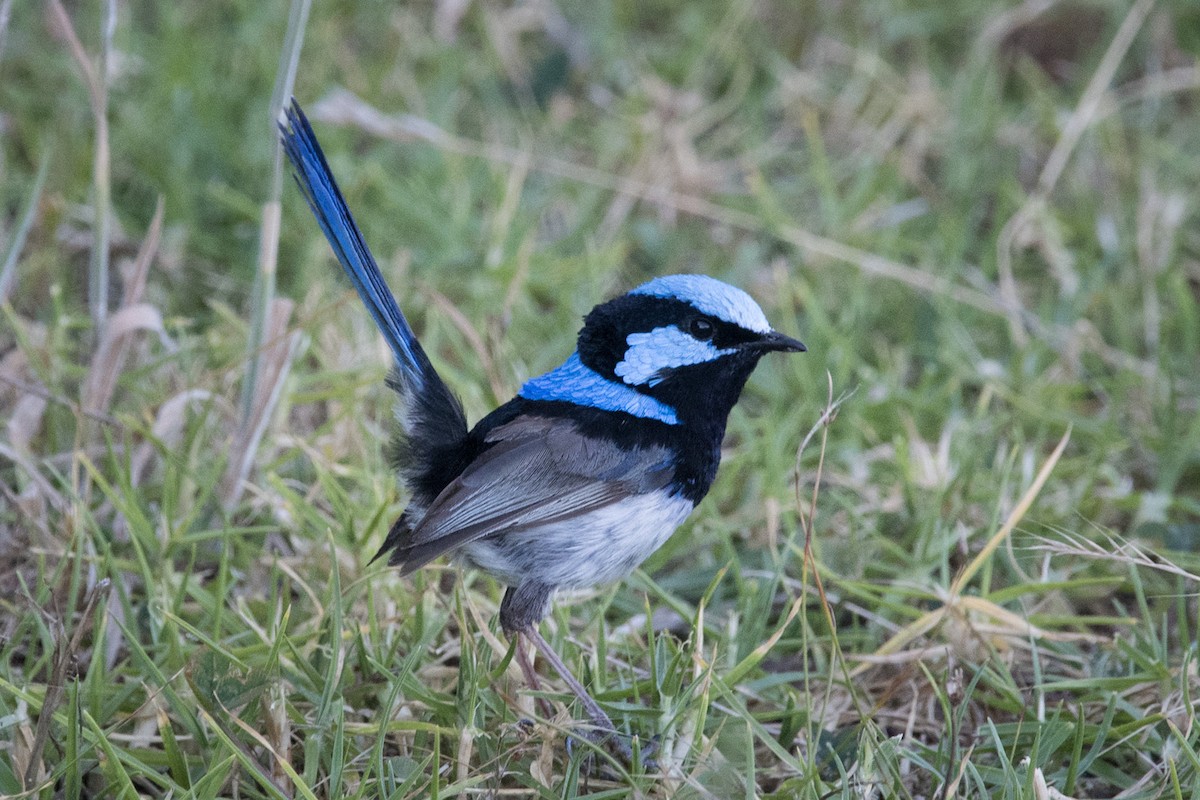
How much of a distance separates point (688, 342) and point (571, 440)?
1.13ft

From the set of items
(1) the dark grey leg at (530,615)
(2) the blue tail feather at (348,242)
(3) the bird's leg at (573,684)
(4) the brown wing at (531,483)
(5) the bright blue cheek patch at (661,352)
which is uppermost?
(2) the blue tail feather at (348,242)

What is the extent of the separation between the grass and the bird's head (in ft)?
0.80

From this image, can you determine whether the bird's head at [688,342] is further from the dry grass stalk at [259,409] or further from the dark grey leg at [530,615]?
the dry grass stalk at [259,409]

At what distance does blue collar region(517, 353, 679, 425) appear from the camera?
3045mm

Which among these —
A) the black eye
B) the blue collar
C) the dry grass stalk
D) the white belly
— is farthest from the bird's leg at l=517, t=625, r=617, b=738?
the dry grass stalk

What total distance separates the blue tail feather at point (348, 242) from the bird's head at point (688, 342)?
1.51 feet

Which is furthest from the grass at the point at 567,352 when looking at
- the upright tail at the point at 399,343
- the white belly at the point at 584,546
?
the upright tail at the point at 399,343

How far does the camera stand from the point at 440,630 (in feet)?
10.2

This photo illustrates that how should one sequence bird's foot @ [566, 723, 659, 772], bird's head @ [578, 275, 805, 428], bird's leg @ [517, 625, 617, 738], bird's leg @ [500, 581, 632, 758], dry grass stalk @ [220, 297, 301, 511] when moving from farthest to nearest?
dry grass stalk @ [220, 297, 301, 511]
bird's head @ [578, 275, 805, 428]
bird's leg @ [500, 581, 632, 758]
bird's leg @ [517, 625, 617, 738]
bird's foot @ [566, 723, 659, 772]

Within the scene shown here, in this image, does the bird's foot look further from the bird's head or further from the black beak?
the black beak

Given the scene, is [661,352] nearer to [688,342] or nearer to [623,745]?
[688,342]

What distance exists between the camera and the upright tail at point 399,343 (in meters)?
3.04

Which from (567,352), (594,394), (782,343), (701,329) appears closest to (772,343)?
(782,343)

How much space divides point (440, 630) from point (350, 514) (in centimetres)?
38
